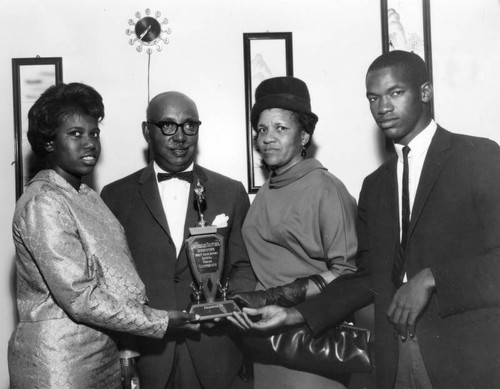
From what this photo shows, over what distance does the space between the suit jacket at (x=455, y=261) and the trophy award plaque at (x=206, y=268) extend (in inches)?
30.5

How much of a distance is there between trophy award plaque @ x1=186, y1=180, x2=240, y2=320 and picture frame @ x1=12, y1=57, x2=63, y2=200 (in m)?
1.55

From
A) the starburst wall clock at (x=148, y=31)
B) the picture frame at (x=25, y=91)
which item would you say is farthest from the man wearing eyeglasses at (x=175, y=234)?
the picture frame at (x=25, y=91)

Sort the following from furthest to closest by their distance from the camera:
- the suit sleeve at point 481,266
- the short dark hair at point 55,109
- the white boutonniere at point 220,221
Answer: the white boutonniere at point 220,221 → the short dark hair at point 55,109 → the suit sleeve at point 481,266

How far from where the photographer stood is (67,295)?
231cm

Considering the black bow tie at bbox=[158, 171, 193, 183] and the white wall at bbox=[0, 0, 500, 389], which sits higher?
the white wall at bbox=[0, 0, 500, 389]

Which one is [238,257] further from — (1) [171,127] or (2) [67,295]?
(2) [67,295]

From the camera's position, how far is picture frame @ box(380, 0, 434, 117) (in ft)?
12.6

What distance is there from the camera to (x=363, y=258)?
8.69 feet

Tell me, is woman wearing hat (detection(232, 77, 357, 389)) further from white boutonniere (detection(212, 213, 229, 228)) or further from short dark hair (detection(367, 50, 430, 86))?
short dark hair (detection(367, 50, 430, 86))

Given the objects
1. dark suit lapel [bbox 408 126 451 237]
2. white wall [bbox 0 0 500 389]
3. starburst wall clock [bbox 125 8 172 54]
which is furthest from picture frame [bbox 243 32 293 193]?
dark suit lapel [bbox 408 126 451 237]

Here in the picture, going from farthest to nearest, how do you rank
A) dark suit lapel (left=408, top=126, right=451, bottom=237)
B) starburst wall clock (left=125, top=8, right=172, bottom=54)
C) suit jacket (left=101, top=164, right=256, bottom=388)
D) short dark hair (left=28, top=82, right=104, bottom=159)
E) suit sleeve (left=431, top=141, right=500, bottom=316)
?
starburst wall clock (left=125, top=8, right=172, bottom=54) → suit jacket (left=101, top=164, right=256, bottom=388) → short dark hair (left=28, top=82, right=104, bottom=159) → dark suit lapel (left=408, top=126, right=451, bottom=237) → suit sleeve (left=431, top=141, right=500, bottom=316)

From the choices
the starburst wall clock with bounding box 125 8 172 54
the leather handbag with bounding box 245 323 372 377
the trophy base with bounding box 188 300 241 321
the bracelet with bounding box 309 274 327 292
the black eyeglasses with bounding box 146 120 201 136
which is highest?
the starburst wall clock with bounding box 125 8 172 54

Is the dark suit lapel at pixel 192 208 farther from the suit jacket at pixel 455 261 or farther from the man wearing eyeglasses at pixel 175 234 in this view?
the suit jacket at pixel 455 261

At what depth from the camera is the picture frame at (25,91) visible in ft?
12.4
